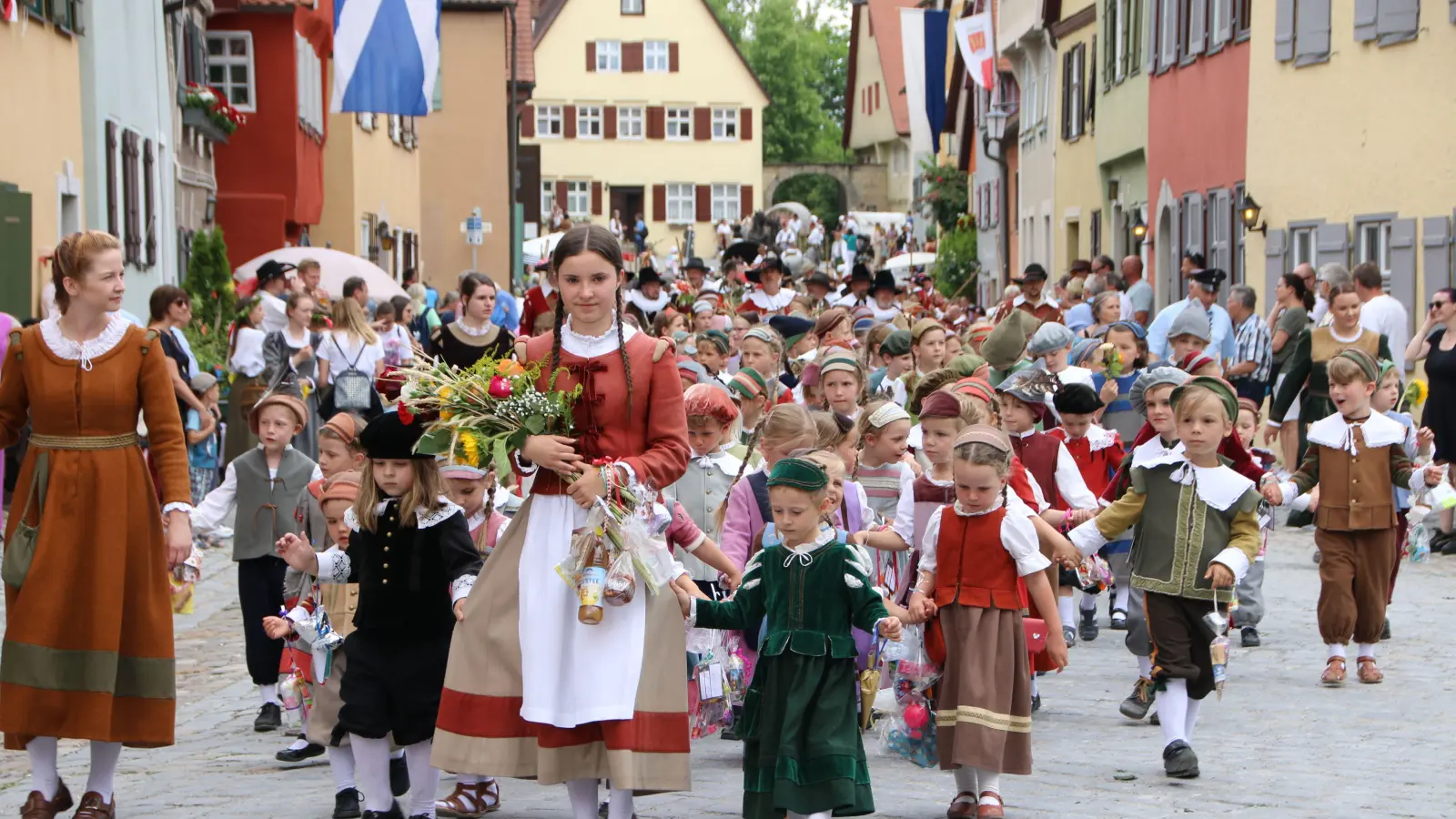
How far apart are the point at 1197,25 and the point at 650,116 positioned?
57.7 m

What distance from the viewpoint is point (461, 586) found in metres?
6.55

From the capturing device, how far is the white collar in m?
10.3

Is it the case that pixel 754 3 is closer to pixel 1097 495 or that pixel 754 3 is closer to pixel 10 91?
pixel 10 91

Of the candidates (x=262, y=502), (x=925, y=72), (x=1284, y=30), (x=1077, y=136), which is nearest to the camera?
(x=262, y=502)

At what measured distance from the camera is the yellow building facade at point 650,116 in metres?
85.4

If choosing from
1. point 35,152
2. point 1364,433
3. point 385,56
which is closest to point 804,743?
point 1364,433

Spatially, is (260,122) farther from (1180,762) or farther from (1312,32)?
(1180,762)

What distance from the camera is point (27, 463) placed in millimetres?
6926

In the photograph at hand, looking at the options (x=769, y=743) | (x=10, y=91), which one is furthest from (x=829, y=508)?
(x=10, y=91)

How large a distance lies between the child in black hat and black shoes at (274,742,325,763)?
1.48 metres

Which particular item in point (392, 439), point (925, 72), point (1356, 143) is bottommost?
point (392, 439)

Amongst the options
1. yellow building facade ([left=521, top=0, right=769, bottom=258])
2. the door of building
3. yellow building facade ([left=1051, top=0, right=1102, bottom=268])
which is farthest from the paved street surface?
yellow building facade ([left=521, top=0, right=769, bottom=258])

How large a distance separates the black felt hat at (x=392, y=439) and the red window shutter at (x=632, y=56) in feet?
263

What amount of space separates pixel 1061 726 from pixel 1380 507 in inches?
89.2
